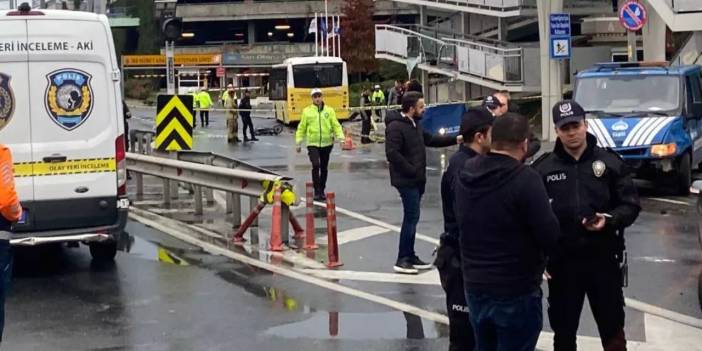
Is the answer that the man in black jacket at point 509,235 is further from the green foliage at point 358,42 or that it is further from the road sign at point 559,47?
the green foliage at point 358,42

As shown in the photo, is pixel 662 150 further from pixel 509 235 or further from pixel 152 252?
pixel 509 235

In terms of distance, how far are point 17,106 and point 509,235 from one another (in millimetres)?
7104

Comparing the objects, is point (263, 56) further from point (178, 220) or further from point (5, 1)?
point (178, 220)

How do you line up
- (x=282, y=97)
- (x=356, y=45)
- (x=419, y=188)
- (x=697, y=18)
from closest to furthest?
(x=419, y=188) → (x=697, y=18) → (x=282, y=97) → (x=356, y=45)

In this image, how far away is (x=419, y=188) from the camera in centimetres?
1125

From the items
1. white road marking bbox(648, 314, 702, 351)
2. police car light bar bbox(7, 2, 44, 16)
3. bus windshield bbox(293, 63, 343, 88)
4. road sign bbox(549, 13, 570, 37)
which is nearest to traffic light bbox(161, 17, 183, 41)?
police car light bar bbox(7, 2, 44, 16)

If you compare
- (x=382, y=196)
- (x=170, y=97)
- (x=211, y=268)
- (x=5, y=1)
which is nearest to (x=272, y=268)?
(x=211, y=268)

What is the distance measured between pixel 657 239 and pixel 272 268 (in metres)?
4.78

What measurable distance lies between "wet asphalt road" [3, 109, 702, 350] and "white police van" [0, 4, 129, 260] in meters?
0.66

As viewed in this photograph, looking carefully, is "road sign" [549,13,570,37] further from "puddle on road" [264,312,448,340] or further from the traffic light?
"puddle on road" [264,312,448,340]

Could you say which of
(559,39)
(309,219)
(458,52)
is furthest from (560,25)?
(309,219)

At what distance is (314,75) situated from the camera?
149 feet

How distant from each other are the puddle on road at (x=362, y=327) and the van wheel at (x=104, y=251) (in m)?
3.94

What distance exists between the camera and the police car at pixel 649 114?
57.0ft
